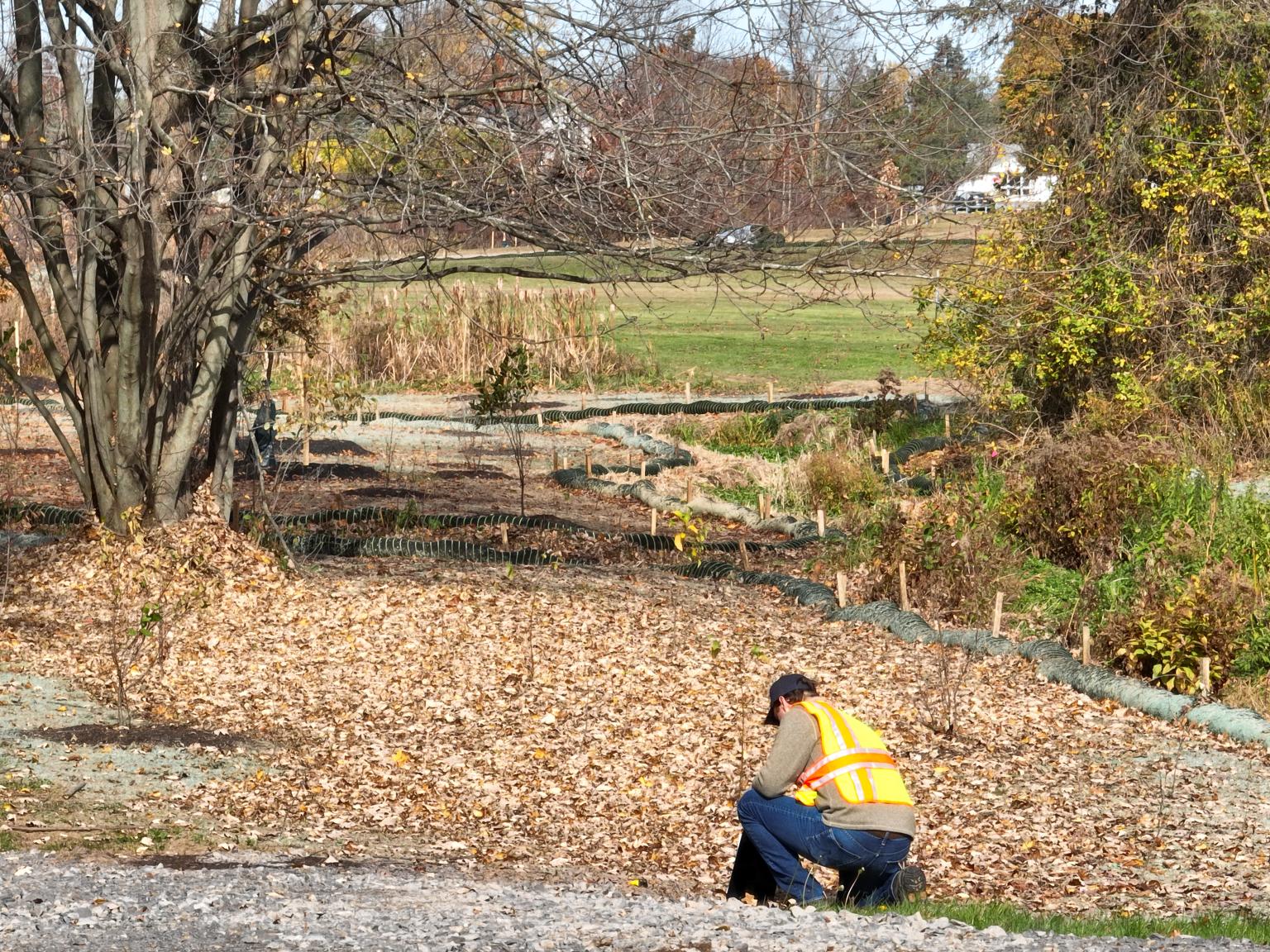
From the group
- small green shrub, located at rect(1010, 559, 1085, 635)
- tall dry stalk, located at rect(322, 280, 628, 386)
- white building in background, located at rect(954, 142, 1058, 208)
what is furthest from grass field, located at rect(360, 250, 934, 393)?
small green shrub, located at rect(1010, 559, 1085, 635)

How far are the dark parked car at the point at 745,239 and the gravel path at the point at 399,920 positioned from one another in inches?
158

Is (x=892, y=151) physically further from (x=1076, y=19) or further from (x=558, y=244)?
(x=1076, y=19)

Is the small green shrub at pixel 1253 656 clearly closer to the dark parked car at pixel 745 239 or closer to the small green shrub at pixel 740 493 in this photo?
the dark parked car at pixel 745 239

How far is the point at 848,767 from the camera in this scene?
5.10 meters

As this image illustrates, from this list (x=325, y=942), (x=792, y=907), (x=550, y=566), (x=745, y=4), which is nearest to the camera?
(x=325, y=942)

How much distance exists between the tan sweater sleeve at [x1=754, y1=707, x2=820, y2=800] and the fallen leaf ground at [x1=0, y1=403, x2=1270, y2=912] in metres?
0.98

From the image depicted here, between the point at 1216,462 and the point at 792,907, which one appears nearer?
the point at 792,907

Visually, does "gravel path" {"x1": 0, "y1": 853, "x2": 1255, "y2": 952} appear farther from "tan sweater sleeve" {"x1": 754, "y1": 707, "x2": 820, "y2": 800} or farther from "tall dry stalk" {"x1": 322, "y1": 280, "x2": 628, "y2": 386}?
"tall dry stalk" {"x1": 322, "y1": 280, "x2": 628, "y2": 386}

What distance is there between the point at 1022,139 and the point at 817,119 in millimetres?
7343

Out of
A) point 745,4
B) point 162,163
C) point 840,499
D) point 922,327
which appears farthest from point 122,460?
point 922,327

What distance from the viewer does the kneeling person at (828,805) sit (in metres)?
5.07

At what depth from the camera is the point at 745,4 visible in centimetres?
801

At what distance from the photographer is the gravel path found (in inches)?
172

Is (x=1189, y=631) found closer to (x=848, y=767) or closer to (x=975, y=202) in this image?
(x=848, y=767)
